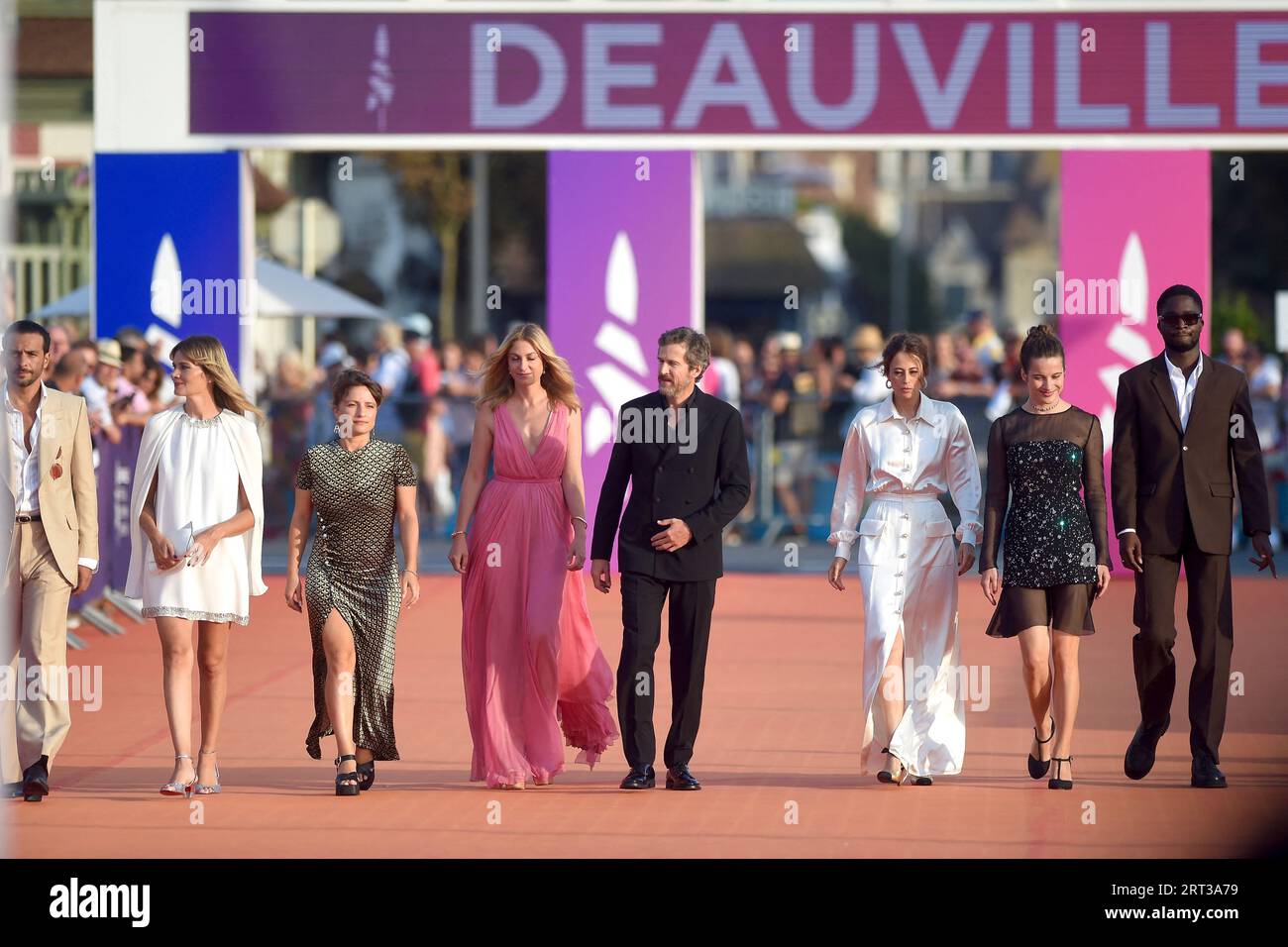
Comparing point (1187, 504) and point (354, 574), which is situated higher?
point (1187, 504)

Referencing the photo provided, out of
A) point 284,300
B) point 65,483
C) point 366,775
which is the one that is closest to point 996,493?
point 366,775

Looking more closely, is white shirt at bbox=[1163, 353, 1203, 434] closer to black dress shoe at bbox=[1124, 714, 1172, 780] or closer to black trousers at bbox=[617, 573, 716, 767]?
black dress shoe at bbox=[1124, 714, 1172, 780]

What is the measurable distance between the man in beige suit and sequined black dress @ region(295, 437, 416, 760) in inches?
40.4

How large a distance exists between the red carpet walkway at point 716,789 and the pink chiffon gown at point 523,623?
0.25 metres

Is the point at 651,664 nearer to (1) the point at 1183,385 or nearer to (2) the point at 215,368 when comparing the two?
(2) the point at 215,368

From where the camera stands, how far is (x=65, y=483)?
896cm

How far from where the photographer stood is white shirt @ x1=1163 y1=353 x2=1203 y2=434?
352 inches

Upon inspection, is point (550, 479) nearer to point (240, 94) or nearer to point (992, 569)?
point (992, 569)

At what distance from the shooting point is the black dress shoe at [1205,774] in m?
8.85

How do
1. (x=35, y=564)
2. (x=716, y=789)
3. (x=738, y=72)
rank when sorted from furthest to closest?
A: (x=738, y=72) < (x=716, y=789) < (x=35, y=564)

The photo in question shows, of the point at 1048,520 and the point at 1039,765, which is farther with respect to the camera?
the point at 1039,765

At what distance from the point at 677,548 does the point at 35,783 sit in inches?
113

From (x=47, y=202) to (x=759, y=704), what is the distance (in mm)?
18666

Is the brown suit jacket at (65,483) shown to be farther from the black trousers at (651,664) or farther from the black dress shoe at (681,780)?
the black dress shoe at (681,780)
